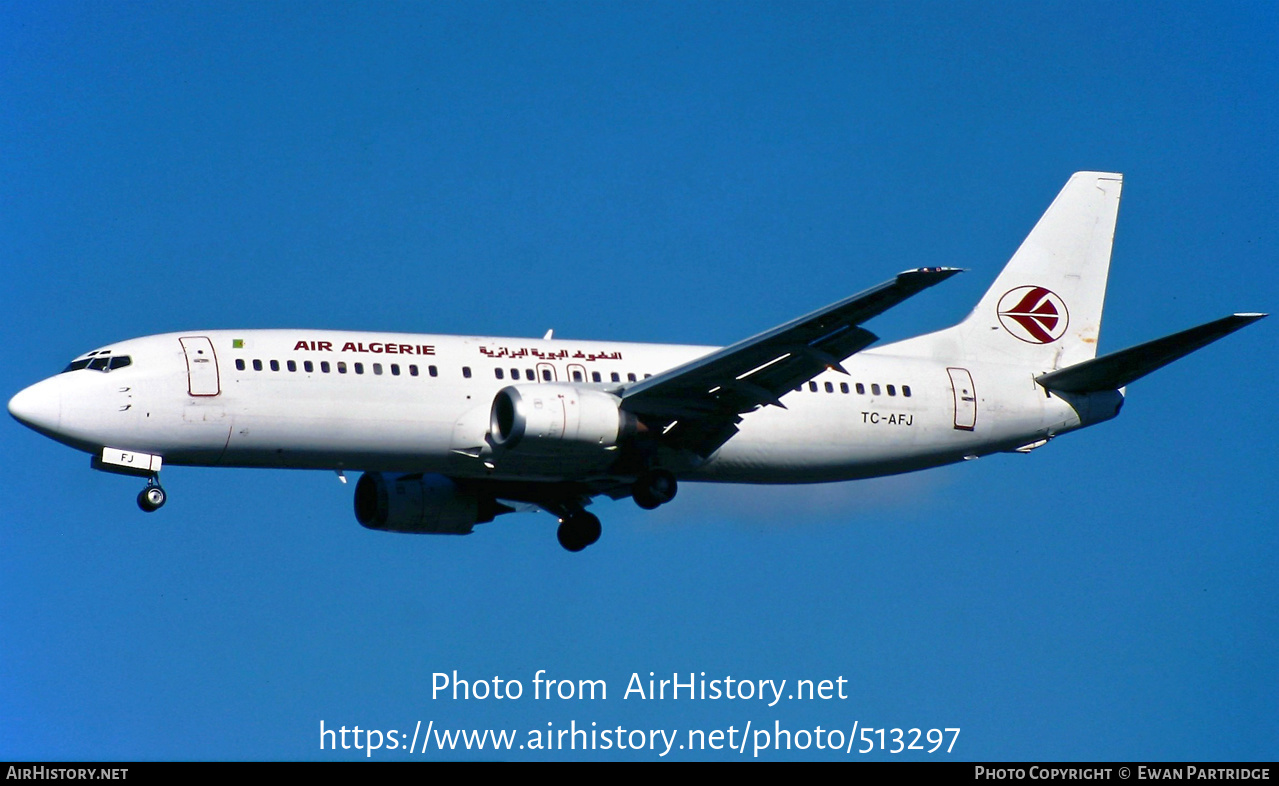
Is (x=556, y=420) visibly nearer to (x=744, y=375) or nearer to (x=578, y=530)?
(x=744, y=375)

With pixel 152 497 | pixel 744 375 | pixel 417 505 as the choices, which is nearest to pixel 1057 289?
pixel 744 375

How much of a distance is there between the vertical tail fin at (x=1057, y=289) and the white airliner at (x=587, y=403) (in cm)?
7

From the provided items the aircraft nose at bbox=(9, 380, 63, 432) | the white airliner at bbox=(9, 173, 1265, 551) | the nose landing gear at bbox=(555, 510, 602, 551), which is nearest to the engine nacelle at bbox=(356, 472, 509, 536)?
the white airliner at bbox=(9, 173, 1265, 551)

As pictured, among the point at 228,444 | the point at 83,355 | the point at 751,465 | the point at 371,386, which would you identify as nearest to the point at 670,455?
the point at 751,465

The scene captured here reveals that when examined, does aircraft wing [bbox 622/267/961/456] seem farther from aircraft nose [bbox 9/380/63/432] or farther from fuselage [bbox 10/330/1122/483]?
aircraft nose [bbox 9/380/63/432]

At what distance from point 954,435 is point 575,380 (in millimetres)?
9490

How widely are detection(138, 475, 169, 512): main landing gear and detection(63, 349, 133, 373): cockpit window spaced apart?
8.02ft

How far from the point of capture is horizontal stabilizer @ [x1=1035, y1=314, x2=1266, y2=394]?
41156 millimetres

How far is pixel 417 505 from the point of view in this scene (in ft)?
152

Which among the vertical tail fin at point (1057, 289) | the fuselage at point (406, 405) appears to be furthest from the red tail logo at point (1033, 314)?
the fuselage at point (406, 405)

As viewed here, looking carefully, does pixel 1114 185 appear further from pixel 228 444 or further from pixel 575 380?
pixel 228 444

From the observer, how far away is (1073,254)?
50844 millimetres

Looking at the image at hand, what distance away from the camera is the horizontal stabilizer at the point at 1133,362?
41.2m
